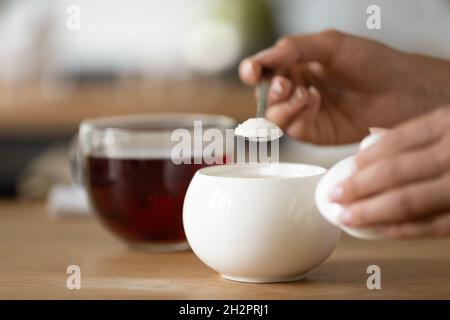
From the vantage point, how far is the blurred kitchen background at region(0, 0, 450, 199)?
266 centimetres

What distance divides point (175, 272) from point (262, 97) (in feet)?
1.03

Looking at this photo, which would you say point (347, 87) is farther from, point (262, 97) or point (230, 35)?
point (230, 35)

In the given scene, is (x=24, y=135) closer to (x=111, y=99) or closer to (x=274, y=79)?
(x=111, y=99)

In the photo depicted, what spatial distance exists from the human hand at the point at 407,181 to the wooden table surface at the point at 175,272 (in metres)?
0.13

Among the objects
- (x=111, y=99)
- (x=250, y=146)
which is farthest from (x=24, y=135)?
(x=250, y=146)

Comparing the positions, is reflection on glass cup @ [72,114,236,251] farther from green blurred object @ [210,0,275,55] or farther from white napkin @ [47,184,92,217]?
green blurred object @ [210,0,275,55]

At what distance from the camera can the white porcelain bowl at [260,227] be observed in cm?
85

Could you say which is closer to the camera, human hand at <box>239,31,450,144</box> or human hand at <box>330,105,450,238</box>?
human hand at <box>330,105,450,238</box>

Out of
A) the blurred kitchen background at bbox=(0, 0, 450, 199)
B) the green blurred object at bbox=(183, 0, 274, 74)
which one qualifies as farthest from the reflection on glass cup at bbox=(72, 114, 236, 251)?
the green blurred object at bbox=(183, 0, 274, 74)

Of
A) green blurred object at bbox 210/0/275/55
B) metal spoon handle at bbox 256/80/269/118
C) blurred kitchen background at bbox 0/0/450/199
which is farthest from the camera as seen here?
green blurred object at bbox 210/0/275/55

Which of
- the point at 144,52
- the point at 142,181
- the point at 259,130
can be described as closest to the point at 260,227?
the point at 259,130

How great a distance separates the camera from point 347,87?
1392 mm

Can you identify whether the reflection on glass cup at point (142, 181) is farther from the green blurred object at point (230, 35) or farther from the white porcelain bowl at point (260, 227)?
the green blurred object at point (230, 35)

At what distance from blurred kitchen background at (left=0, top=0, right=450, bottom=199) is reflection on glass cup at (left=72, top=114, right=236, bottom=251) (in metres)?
1.52
